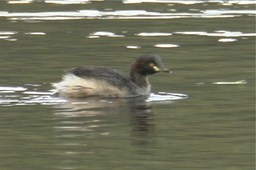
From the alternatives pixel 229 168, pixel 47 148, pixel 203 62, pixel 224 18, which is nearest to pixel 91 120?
pixel 47 148

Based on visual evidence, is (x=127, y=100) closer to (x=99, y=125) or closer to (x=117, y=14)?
(x=99, y=125)

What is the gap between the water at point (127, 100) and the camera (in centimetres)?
1426

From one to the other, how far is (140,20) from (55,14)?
98.8 inches

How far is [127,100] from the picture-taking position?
776 inches

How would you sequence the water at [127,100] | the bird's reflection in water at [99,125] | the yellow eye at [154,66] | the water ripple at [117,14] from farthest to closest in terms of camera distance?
1. the water ripple at [117,14]
2. the yellow eye at [154,66]
3. the bird's reflection in water at [99,125]
4. the water at [127,100]

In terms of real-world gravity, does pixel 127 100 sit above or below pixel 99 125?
below

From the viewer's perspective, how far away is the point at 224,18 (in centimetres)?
3228

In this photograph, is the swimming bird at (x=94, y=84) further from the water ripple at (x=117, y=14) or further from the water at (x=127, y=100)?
the water ripple at (x=117, y=14)

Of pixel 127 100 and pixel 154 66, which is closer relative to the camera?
pixel 127 100

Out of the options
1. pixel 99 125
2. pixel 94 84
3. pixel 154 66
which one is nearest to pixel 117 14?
pixel 154 66

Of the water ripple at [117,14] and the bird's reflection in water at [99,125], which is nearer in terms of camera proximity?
the bird's reflection in water at [99,125]

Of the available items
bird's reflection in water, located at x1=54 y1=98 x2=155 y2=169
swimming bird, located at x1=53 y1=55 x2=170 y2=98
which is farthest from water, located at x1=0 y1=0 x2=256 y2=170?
swimming bird, located at x1=53 y1=55 x2=170 y2=98

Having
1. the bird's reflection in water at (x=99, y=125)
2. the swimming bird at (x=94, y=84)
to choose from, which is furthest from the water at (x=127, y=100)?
the swimming bird at (x=94, y=84)

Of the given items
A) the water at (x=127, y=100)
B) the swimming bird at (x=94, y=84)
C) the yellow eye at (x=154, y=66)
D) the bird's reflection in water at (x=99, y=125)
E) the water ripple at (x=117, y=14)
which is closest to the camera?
the water at (x=127, y=100)
